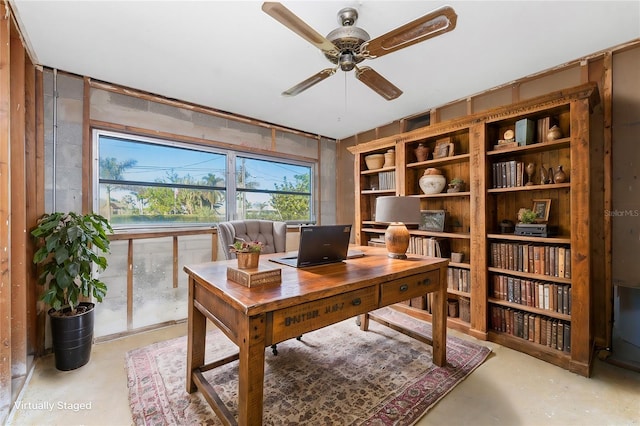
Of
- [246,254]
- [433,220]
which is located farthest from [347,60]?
[433,220]

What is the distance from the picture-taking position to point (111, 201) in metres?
2.78

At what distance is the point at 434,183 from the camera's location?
3.00 meters

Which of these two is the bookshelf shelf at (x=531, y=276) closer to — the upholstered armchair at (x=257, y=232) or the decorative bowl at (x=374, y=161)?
the decorative bowl at (x=374, y=161)

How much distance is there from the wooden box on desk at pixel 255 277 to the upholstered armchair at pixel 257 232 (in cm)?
105

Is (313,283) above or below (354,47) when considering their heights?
below

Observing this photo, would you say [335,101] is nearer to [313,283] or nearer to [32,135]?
[313,283]

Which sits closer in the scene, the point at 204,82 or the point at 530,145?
the point at 530,145

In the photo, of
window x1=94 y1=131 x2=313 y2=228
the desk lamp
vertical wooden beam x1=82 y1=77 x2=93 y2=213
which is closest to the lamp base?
the desk lamp

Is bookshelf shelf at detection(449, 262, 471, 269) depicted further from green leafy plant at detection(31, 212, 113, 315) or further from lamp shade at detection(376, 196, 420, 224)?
green leafy plant at detection(31, 212, 113, 315)

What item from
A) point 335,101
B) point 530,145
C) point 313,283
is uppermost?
point 335,101

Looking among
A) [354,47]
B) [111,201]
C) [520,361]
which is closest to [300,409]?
[520,361]

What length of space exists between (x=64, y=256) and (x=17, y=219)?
357mm

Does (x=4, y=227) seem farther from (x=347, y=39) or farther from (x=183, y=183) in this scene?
(x=347, y=39)

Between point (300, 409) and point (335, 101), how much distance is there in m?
2.79
